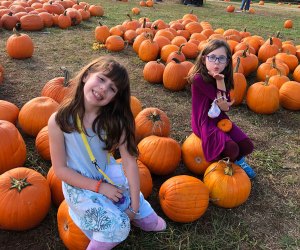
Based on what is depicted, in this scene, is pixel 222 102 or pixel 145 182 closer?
pixel 145 182

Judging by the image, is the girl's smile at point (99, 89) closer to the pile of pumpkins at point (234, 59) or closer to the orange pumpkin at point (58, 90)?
the orange pumpkin at point (58, 90)

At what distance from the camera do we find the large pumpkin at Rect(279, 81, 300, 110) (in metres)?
4.81

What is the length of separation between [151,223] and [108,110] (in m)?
0.99

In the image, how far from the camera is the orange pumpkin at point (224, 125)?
132 inches

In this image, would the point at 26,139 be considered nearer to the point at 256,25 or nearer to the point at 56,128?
the point at 56,128

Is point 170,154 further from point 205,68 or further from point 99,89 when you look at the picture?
point 99,89

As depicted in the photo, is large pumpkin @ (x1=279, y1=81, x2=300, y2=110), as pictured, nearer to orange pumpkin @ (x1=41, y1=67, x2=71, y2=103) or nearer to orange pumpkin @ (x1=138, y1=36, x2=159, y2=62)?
orange pumpkin @ (x1=138, y1=36, x2=159, y2=62)

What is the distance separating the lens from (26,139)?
3771 mm

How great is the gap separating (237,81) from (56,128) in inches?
126

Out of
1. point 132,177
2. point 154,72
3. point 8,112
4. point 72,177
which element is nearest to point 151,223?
point 132,177

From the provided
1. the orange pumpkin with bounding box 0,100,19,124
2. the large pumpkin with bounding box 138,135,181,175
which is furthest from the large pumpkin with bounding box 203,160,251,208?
the orange pumpkin with bounding box 0,100,19,124

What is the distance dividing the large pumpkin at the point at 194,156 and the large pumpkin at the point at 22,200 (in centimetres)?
147

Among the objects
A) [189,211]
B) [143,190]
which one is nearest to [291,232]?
[189,211]

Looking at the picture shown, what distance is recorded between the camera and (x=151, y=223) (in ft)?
8.61
